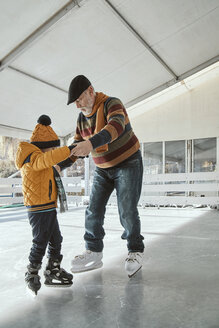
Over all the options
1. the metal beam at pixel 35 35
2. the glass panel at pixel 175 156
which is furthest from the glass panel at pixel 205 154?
the metal beam at pixel 35 35

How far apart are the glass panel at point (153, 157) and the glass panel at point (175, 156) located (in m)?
0.21

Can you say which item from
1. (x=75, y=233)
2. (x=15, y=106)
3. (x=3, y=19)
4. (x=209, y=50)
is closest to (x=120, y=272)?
(x=75, y=233)

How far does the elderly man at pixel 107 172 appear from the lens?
1580 mm

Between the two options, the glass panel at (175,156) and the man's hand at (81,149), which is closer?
the man's hand at (81,149)

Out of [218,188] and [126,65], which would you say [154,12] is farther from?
[218,188]

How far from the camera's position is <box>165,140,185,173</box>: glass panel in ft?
26.6

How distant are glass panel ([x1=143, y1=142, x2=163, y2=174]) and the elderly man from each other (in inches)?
266

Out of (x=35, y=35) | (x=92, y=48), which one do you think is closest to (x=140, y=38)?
(x=92, y=48)

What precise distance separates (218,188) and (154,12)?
395 centimetres

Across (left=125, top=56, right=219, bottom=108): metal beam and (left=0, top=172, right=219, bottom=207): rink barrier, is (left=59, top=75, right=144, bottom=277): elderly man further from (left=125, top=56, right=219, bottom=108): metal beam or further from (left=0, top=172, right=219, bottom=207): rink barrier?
(left=125, top=56, right=219, bottom=108): metal beam

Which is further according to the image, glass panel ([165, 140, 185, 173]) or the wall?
glass panel ([165, 140, 185, 173])

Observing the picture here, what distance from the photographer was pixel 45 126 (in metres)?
1.55

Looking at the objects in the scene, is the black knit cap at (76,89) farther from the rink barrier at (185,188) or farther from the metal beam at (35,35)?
the rink barrier at (185,188)

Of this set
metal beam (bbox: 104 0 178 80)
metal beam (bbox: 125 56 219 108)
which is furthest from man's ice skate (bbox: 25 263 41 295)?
metal beam (bbox: 125 56 219 108)
